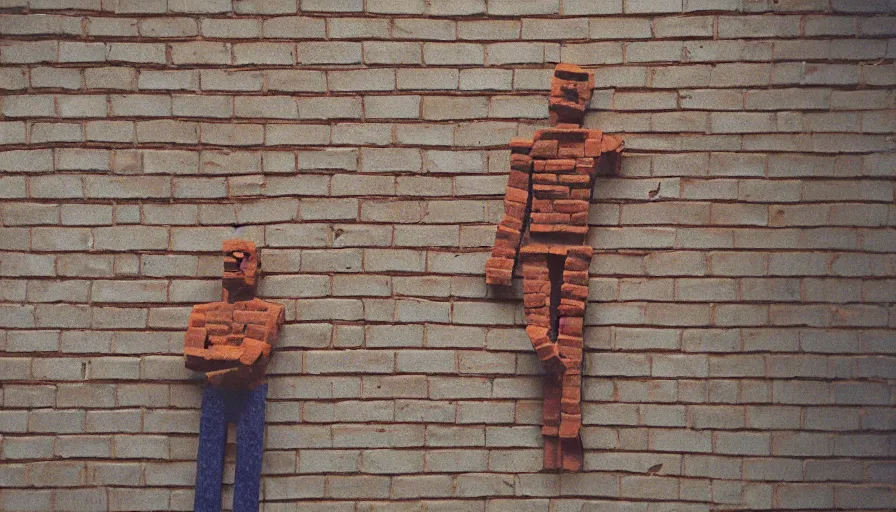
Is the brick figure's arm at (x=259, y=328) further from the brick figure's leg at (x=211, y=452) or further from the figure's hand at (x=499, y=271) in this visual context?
the figure's hand at (x=499, y=271)

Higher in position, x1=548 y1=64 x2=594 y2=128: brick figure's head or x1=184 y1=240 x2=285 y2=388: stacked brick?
x1=548 y1=64 x2=594 y2=128: brick figure's head

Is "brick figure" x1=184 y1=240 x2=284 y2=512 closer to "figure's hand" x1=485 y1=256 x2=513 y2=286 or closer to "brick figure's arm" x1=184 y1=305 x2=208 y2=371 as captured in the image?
"brick figure's arm" x1=184 y1=305 x2=208 y2=371

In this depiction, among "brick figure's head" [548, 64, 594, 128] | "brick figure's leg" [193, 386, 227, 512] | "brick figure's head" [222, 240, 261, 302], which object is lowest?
"brick figure's leg" [193, 386, 227, 512]

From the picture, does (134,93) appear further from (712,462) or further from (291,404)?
(712,462)

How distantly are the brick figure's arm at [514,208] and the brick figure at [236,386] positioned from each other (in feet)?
3.36

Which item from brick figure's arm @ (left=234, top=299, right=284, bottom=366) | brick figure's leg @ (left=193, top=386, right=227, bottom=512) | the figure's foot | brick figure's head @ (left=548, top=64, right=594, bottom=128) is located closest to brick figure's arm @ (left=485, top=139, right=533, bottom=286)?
Result: brick figure's head @ (left=548, top=64, right=594, bottom=128)

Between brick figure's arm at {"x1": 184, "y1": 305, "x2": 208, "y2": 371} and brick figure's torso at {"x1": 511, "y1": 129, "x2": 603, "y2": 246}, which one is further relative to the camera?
brick figure's torso at {"x1": 511, "y1": 129, "x2": 603, "y2": 246}

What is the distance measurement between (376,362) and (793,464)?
1931mm

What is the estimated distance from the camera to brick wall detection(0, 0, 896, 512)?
4.13 m

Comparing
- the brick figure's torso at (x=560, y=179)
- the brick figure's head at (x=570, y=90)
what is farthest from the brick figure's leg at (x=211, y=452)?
the brick figure's head at (x=570, y=90)

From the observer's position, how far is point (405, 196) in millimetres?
4191

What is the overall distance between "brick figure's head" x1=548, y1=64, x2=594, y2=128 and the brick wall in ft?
0.33

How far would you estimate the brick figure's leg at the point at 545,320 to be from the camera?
13.4 ft

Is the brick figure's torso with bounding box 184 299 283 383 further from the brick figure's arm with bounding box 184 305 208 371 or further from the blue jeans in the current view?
the blue jeans
